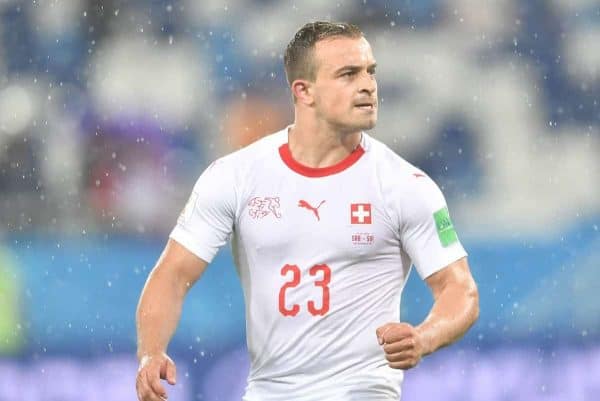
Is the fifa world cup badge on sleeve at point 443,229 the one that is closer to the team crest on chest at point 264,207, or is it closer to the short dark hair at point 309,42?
the team crest on chest at point 264,207

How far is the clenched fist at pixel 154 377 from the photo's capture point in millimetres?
4039

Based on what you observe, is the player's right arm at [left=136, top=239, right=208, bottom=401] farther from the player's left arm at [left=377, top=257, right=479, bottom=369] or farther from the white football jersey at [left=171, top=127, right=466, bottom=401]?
the player's left arm at [left=377, top=257, right=479, bottom=369]

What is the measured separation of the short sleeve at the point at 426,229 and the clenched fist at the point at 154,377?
0.83 m

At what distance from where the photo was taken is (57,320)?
24.7 ft

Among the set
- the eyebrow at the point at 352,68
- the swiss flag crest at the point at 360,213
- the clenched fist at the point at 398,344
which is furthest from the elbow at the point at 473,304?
the eyebrow at the point at 352,68

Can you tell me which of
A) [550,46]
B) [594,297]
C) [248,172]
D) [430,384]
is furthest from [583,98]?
[248,172]

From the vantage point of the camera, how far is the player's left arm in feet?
12.3

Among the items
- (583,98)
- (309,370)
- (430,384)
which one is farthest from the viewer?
(583,98)

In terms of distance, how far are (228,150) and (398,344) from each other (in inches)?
161

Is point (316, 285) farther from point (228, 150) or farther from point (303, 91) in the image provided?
point (228, 150)

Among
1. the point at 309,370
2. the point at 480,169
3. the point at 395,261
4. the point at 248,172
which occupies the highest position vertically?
the point at 480,169

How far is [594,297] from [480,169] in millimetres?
903

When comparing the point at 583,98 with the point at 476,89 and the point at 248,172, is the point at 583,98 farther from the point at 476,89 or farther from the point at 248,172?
the point at 248,172

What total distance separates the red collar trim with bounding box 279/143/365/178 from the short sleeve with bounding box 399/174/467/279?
0.78ft
